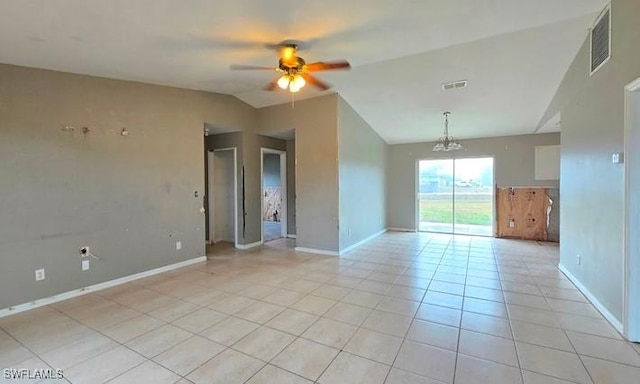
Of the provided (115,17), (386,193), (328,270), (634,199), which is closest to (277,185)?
(386,193)

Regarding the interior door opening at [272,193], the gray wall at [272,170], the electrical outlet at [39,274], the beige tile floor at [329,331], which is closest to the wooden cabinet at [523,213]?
the beige tile floor at [329,331]

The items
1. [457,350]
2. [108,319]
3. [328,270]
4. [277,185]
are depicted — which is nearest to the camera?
[457,350]

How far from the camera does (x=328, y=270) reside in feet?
14.8

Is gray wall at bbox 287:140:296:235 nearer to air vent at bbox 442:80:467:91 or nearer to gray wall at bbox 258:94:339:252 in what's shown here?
gray wall at bbox 258:94:339:252

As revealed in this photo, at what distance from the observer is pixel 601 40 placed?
289 centimetres

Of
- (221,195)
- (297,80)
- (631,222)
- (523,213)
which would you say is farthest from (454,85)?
→ (221,195)

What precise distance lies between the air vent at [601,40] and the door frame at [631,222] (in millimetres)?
667

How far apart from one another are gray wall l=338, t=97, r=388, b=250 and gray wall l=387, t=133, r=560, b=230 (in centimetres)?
68

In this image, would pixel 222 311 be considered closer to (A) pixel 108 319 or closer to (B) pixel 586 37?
(A) pixel 108 319

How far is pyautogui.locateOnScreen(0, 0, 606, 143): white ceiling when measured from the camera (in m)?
2.41

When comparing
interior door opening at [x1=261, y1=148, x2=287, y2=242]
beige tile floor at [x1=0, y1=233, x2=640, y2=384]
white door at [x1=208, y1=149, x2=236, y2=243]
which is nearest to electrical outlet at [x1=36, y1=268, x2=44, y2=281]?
beige tile floor at [x1=0, y1=233, x2=640, y2=384]

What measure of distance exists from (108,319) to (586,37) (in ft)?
20.0

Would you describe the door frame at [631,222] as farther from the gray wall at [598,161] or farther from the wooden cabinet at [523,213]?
the wooden cabinet at [523,213]

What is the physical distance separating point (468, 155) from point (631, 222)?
551 centimetres
